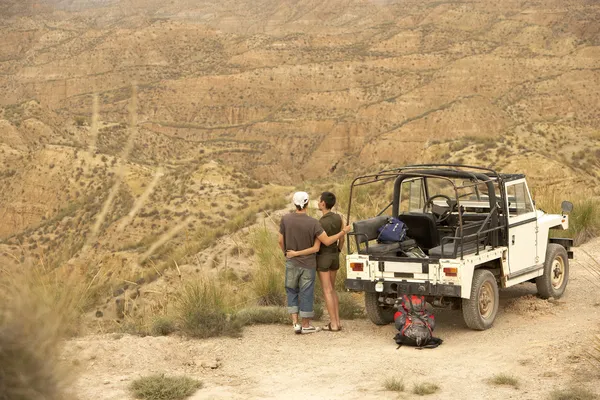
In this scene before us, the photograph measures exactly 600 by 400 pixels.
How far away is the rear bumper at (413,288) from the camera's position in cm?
940

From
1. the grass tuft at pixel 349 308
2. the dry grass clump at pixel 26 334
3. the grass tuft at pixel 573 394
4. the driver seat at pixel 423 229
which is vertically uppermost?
the dry grass clump at pixel 26 334

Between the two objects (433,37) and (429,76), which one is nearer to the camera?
(429,76)

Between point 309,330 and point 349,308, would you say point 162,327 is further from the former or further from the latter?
point 349,308

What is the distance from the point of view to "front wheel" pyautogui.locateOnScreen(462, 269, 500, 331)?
973 cm

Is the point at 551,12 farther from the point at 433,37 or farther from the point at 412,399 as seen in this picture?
the point at 412,399

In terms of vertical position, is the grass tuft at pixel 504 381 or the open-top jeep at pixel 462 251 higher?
the open-top jeep at pixel 462 251

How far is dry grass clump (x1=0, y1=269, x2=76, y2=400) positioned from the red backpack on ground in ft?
19.0

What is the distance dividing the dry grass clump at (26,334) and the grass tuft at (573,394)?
468 centimetres

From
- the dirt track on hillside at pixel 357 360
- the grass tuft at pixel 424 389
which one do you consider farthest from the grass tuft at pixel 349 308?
the grass tuft at pixel 424 389

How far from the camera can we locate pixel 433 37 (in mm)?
115750

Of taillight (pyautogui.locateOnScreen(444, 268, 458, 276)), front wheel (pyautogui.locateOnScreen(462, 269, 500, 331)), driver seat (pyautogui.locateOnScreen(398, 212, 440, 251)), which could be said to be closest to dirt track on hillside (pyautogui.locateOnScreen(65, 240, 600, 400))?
front wheel (pyautogui.locateOnScreen(462, 269, 500, 331))

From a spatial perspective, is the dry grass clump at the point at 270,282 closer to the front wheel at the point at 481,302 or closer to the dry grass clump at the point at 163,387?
the front wheel at the point at 481,302

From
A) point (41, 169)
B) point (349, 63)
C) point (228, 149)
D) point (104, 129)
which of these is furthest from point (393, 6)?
point (41, 169)

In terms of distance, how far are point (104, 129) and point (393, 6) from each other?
4597 inches
